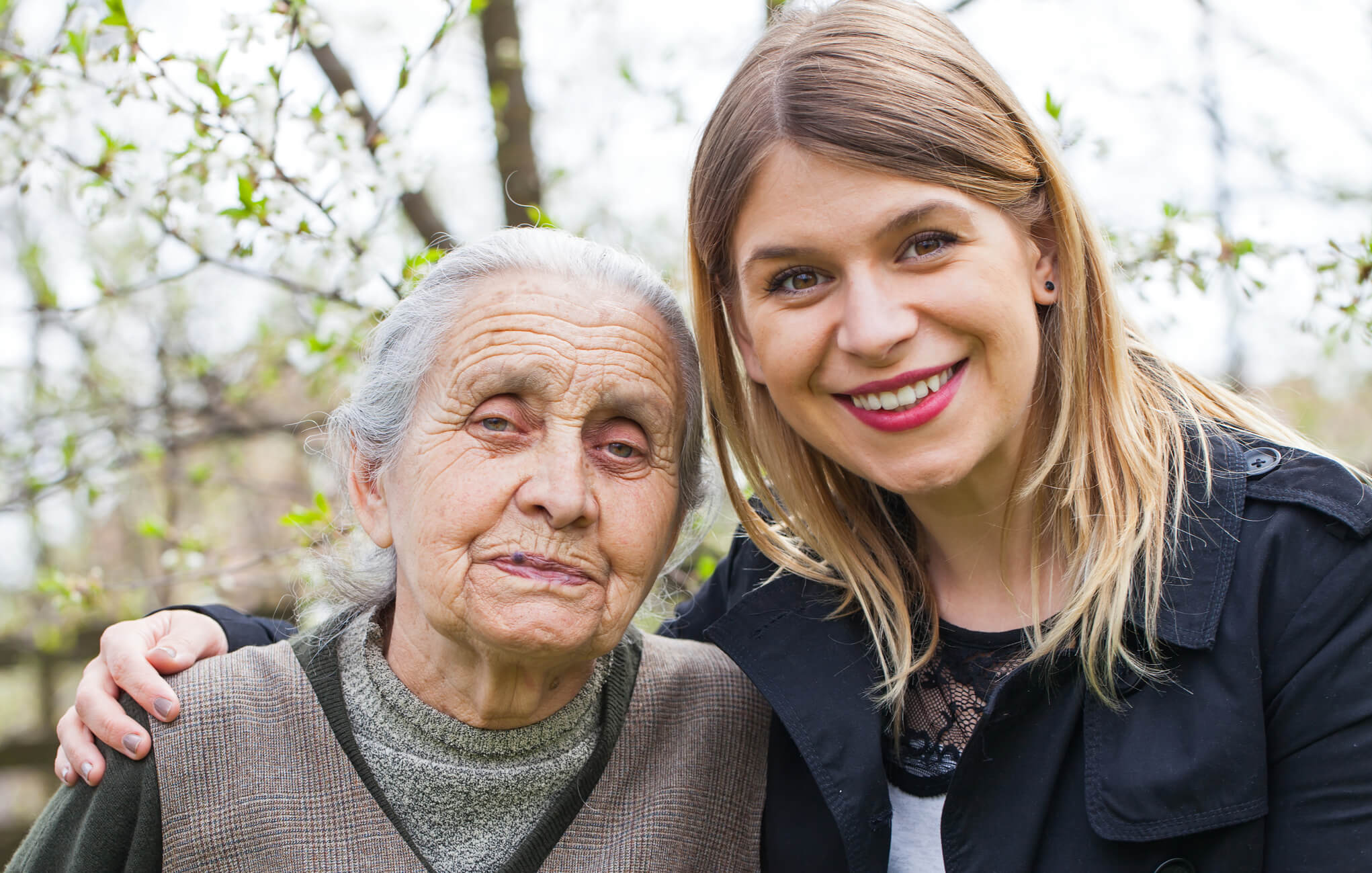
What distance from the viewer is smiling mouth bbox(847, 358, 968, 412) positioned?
1.71 m

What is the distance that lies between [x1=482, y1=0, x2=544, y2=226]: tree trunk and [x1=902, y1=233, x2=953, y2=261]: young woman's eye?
204 centimetres

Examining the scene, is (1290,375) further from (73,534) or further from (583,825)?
(73,534)

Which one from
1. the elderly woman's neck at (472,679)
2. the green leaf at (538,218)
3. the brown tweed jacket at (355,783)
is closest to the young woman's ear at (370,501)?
the elderly woman's neck at (472,679)

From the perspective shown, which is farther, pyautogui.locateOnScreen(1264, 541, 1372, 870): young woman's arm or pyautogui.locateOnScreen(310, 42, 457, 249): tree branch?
pyautogui.locateOnScreen(310, 42, 457, 249): tree branch

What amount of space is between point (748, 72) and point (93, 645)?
789 centimetres

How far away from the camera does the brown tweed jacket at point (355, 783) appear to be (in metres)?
1.66

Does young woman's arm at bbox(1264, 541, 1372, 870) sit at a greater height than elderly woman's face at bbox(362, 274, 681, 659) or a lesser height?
lesser

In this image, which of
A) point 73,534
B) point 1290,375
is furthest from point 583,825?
point 1290,375

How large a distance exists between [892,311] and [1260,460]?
0.67 metres

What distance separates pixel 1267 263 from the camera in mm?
2686

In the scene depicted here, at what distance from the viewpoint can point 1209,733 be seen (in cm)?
149

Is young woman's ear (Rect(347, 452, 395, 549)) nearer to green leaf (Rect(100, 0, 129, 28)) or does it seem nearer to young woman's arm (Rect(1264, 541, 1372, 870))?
green leaf (Rect(100, 0, 129, 28))

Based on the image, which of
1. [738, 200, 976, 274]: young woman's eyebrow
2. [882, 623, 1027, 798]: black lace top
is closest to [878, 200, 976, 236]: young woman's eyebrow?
[738, 200, 976, 274]: young woman's eyebrow

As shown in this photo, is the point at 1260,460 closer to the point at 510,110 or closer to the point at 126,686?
the point at 126,686
